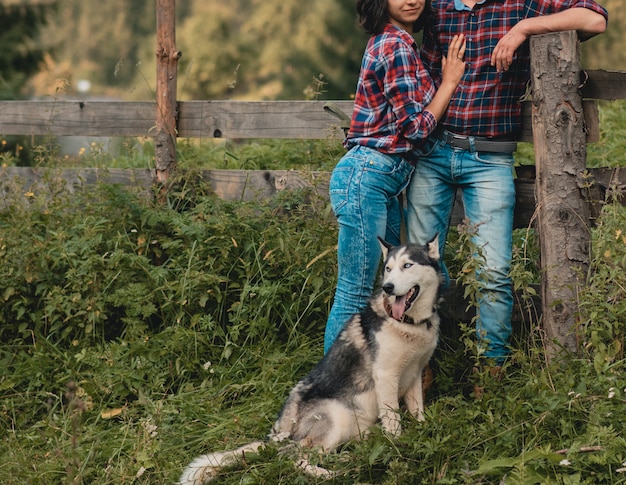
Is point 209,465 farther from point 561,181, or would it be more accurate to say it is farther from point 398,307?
point 561,181

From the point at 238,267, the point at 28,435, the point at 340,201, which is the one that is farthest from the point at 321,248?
the point at 28,435

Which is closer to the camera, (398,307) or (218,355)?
(398,307)

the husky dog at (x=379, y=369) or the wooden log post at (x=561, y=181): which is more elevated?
the wooden log post at (x=561, y=181)

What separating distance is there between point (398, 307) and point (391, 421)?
0.62 m

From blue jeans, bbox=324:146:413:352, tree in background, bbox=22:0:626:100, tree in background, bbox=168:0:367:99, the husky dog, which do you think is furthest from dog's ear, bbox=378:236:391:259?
tree in background, bbox=168:0:367:99

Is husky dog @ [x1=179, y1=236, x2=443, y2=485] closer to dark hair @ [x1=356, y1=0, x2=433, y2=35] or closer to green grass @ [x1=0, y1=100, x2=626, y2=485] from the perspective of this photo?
green grass @ [x1=0, y1=100, x2=626, y2=485]

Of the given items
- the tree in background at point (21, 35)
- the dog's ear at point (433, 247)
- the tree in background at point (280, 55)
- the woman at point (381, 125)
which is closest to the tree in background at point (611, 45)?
the tree in background at point (280, 55)

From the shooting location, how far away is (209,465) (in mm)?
4188

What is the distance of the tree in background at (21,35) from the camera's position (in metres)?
17.0

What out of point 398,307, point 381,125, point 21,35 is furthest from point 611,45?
point 398,307

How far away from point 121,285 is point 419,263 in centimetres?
260

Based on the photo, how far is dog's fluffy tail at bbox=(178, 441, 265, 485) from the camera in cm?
415

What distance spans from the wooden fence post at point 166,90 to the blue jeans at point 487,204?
2.63 metres

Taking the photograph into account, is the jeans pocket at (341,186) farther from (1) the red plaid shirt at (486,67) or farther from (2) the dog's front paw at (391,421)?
(2) the dog's front paw at (391,421)
